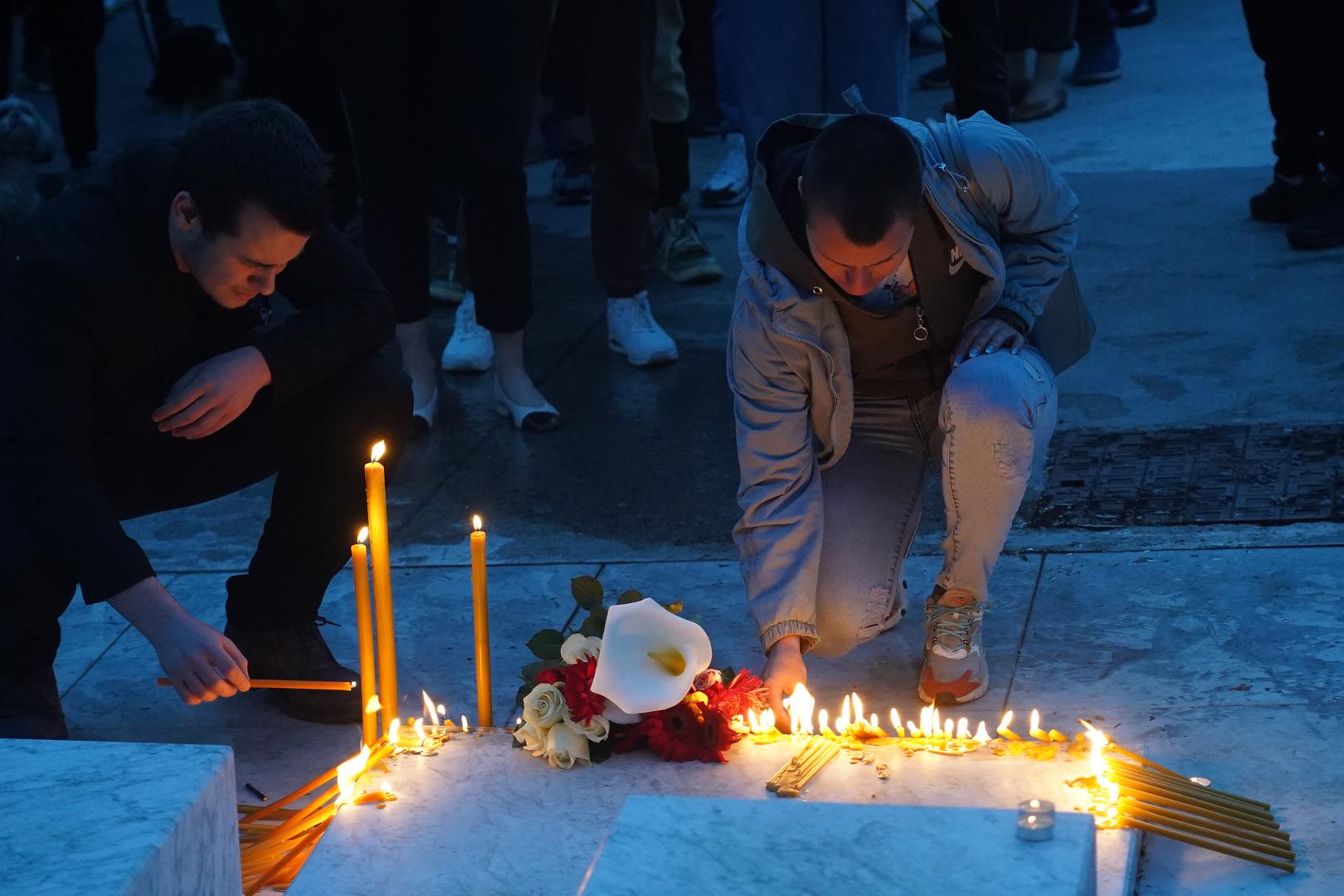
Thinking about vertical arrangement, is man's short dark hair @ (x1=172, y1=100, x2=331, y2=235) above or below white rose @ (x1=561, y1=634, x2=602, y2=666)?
above

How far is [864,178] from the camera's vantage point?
254cm

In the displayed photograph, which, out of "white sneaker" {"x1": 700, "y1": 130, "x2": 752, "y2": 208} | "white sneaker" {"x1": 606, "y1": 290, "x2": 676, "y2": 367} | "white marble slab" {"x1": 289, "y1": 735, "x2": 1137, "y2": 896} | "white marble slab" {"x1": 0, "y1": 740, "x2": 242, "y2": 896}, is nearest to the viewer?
"white marble slab" {"x1": 0, "y1": 740, "x2": 242, "y2": 896}

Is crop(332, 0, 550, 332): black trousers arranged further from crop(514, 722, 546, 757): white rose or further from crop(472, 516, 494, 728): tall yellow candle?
crop(514, 722, 546, 757): white rose

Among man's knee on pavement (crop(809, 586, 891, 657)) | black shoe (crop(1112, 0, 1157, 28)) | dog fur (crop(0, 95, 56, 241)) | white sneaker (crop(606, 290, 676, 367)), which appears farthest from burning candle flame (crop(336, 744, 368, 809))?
black shoe (crop(1112, 0, 1157, 28))

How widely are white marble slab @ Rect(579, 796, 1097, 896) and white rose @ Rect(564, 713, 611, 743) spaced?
17.2 inches

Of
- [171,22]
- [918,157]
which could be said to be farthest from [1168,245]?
[171,22]

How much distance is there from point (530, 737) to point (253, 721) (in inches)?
29.1

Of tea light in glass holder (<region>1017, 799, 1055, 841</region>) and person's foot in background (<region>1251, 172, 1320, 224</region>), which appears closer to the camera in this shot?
tea light in glass holder (<region>1017, 799, 1055, 841</region>)

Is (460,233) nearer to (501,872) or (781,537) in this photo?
(781,537)

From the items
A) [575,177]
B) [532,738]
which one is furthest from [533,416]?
[575,177]

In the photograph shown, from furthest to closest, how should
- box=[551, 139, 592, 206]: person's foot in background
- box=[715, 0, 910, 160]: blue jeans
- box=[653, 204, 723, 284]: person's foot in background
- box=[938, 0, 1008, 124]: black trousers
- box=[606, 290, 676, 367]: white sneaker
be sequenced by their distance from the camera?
box=[551, 139, 592, 206]: person's foot in background → box=[653, 204, 723, 284]: person's foot in background → box=[938, 0, 1008, 124]: black trousers → box=[606, 290, 676, 367]: white sneaker → box=[715, 0, 910, 160]: blue jeans

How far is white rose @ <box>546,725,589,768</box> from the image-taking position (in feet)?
8.54

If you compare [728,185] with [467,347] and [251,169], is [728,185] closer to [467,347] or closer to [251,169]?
[467,347]

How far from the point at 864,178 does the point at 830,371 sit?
0.43 meters
